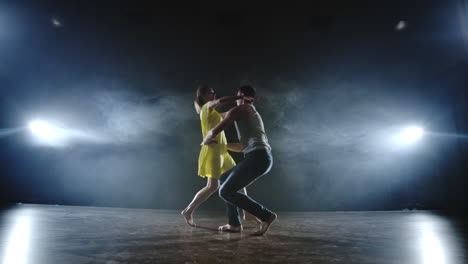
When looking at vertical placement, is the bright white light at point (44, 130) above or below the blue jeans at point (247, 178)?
above

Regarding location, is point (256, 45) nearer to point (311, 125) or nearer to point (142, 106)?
point (311, 125)

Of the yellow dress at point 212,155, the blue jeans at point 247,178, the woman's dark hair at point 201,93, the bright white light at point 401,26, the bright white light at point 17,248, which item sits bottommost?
the bright white light at point 17,248

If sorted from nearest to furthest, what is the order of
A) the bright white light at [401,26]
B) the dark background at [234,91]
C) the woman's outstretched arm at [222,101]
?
the woman's outstretched arm at [222,101]
the bright white light at [401,26]
the dark background at [234,91]

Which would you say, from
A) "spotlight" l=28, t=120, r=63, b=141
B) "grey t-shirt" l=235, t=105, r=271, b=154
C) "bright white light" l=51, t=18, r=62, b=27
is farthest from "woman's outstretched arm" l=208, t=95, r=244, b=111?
"spotlight" l=28, t=120, r=63, b=141

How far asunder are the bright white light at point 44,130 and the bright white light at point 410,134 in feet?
26.1

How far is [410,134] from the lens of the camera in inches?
287

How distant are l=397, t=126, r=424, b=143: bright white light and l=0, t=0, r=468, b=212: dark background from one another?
151mm

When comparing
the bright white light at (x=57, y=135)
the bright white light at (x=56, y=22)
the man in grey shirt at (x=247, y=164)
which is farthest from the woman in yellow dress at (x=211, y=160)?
the bright white light at (x=57, y=135)

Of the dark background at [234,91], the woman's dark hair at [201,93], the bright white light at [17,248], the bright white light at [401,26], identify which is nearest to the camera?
the bright white light at [17,248]

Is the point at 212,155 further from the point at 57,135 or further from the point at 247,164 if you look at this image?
the point at 57,135

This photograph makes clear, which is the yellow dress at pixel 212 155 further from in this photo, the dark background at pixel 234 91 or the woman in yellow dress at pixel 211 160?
the dark background at pixel 234 91

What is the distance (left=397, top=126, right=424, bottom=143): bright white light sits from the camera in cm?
723

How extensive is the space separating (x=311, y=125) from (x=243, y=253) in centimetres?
596

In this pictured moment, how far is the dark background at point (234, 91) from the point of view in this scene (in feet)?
21.9
